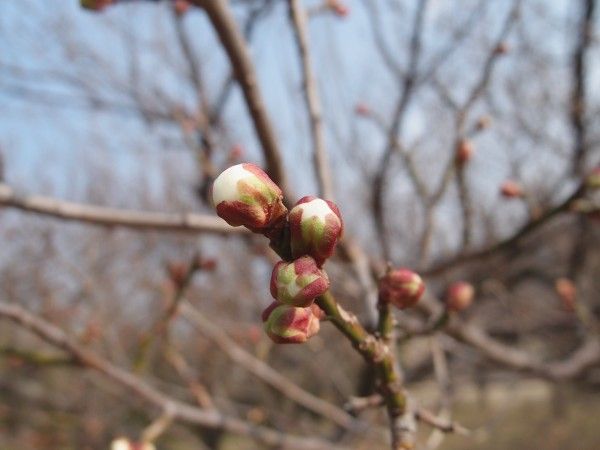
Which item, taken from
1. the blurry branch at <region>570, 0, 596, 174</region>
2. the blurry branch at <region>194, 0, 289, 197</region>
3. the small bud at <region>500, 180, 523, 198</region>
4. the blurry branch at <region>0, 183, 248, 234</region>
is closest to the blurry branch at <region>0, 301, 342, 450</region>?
the blurry branch at <region>0, 183, 248, 234</region>

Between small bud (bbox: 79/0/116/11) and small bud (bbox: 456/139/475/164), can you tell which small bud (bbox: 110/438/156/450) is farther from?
small bud (bbox: 456/139/475/164)

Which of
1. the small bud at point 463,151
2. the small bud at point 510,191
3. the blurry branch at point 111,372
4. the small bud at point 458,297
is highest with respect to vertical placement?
the small bud at point 463,151

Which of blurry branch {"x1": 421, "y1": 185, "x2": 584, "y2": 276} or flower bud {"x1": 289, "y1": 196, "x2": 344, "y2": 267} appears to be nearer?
flower bud {"x1": 289, "y1": 196, "x2": 344, "y2": 267}

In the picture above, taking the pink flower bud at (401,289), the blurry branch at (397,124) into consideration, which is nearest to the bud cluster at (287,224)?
the pink flower bud at (401,289)

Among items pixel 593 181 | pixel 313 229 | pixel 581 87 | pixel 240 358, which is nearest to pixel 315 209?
pixel 313 229

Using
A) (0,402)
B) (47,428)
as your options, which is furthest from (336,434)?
(0,402)

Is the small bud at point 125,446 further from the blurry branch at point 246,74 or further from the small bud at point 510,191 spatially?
the small bud at point 510,191
